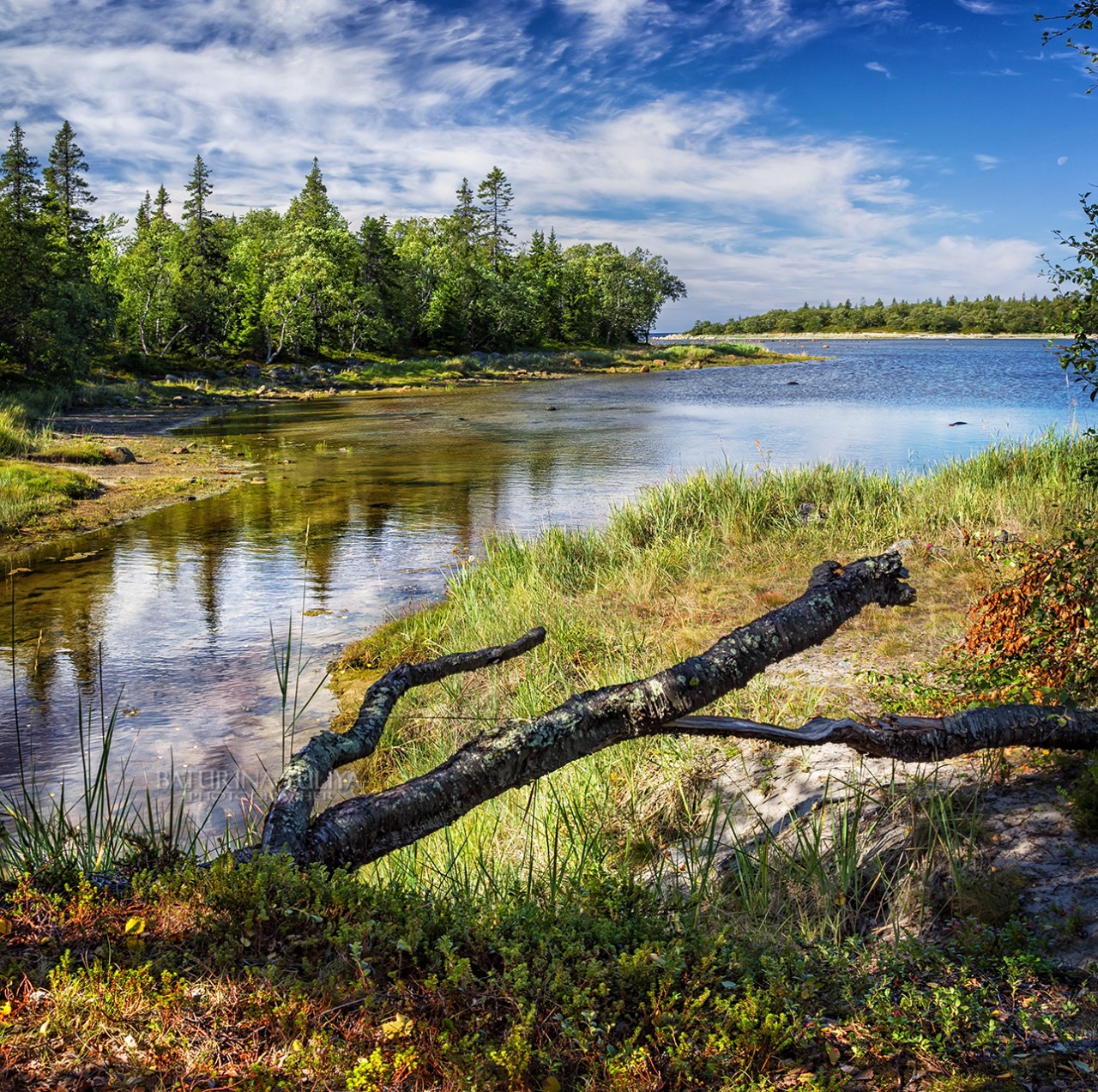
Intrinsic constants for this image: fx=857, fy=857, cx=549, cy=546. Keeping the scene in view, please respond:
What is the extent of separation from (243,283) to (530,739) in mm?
74206

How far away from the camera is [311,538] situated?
693 inches

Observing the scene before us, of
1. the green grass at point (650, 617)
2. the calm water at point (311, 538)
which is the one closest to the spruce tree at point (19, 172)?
the calm water at point (311, 538)

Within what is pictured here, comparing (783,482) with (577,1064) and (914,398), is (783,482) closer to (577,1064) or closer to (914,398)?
(577,1064)

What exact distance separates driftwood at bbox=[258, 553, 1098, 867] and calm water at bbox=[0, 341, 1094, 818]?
6.22ft

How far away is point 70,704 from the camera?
8867 millimetres

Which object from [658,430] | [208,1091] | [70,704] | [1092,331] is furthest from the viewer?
[658,430]

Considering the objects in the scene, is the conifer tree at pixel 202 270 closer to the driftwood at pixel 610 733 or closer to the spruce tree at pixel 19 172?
the spruce tree at pixel 19 172

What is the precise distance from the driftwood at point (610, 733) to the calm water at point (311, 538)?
190 centimetres

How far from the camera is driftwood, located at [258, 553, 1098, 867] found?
325 centimetres

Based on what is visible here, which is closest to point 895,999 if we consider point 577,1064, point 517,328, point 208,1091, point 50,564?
point 577,1064

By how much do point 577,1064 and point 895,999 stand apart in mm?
1126

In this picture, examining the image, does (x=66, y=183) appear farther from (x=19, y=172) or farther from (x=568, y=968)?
(x=568, y=968)

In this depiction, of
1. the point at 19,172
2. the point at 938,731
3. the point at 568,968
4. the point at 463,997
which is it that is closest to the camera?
the point at 463,997

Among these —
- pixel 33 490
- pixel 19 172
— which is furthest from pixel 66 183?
pixel 33 490
